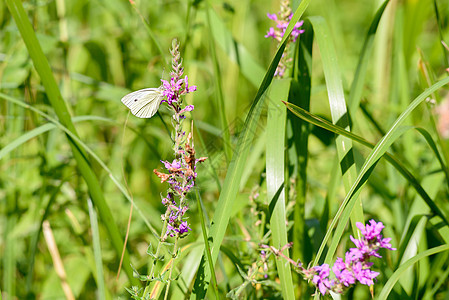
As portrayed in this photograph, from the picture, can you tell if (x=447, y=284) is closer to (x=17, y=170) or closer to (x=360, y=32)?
(x=17, y=170)

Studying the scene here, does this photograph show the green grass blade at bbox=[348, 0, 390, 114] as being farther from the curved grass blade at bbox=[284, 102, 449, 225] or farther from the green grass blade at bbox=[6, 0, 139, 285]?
the green grass blade at bbox=[6, 0, 139, 285]

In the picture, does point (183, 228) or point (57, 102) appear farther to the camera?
point (57, 102)

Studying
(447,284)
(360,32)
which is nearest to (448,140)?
(447,284)

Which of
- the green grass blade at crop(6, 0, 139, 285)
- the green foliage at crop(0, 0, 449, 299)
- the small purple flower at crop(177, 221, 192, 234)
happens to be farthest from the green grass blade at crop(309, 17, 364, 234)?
the green grass blade at crop(6, 0, 139, 285)

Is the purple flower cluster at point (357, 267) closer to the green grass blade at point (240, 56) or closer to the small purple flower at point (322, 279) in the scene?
the small purple flower at point (322, 279)

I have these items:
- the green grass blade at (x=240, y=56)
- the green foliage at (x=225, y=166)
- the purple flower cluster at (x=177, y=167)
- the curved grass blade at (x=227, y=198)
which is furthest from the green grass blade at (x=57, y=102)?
the green grass blade at (x=240, y=56)

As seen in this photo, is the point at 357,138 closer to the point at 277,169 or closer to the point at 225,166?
the point at 277,169

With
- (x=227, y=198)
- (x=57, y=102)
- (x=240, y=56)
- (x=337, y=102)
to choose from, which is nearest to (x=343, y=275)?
(x=227, y=198)
